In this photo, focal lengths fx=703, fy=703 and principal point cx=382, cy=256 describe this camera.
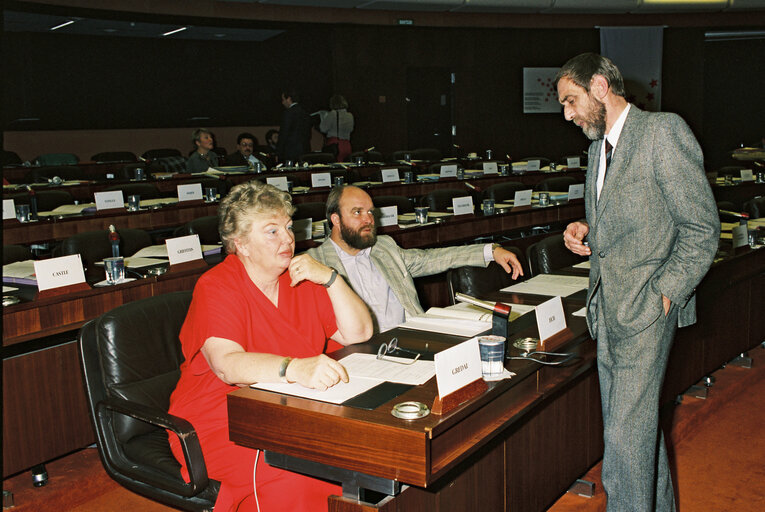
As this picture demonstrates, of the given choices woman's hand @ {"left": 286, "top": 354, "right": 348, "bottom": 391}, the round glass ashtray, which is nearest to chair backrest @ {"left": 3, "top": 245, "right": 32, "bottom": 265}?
woman's hand @ {"left": 286, "top": 354, "right": 348, "bottom": 391}

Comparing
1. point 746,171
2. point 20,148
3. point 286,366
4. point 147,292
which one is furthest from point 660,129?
point 20,148

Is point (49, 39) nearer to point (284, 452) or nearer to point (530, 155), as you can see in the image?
point (530, 155)

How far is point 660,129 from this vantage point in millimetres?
1768

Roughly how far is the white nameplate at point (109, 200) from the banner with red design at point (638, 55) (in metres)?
9.89

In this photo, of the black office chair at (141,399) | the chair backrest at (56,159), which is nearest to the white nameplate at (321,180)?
the black office chair at (141,399)

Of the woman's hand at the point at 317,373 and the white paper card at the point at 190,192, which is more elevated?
the white paper card at the point at 190,192

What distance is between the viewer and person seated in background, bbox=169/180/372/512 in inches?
67.5

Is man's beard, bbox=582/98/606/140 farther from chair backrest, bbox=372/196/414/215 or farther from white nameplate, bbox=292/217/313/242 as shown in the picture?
chair backrest, bbox=372/196/414/215

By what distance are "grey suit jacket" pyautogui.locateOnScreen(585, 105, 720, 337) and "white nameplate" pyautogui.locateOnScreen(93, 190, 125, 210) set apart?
3.76 metres

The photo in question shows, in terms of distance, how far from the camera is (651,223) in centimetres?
180

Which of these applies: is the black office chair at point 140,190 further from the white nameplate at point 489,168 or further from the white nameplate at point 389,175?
the white nameplate at point 489,168

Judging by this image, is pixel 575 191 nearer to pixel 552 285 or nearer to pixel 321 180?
pixel 321 180

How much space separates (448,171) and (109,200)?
3.63 metres

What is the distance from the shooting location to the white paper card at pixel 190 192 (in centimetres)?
511
